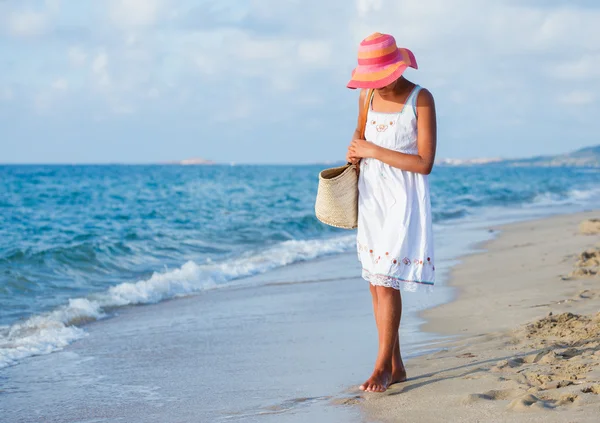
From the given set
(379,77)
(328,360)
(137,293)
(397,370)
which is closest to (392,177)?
(379,77)

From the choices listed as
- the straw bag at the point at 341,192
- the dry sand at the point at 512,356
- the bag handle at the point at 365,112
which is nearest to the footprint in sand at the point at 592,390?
the dry sand at the point at 512,356

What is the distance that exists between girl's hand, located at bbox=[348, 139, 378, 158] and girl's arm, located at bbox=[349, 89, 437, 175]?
20 millimetres

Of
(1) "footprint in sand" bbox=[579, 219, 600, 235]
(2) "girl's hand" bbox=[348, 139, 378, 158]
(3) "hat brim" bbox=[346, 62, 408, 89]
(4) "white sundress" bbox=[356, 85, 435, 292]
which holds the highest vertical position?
(3) "hat brim" bbox=[346, 62, 408, 89]

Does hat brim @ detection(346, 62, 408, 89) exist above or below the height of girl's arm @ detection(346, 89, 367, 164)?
above

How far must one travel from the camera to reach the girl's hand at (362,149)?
11.8 ft

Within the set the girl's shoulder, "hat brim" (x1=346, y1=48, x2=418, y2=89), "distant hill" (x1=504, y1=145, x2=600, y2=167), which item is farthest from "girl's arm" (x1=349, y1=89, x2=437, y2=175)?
"distant hill" (x1=504, y1=145, x2=600, y2=167)

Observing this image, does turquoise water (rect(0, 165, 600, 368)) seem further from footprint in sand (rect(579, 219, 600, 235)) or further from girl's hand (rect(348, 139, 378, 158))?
footprint in sand (rect(579, 219, 600, 235))

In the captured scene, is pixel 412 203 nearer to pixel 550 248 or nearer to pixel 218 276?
pixel 218 276

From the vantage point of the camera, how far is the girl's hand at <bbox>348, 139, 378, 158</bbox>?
361cm

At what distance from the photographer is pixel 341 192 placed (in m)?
3.75

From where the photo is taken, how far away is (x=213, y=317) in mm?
6770

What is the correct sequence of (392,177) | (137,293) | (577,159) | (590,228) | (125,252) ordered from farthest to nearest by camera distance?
(577,159) → (125,252) → (590,228) → (137,293) → (392,177)

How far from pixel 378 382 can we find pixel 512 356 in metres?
0.91

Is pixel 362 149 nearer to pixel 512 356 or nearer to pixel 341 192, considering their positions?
pixel 341 192
